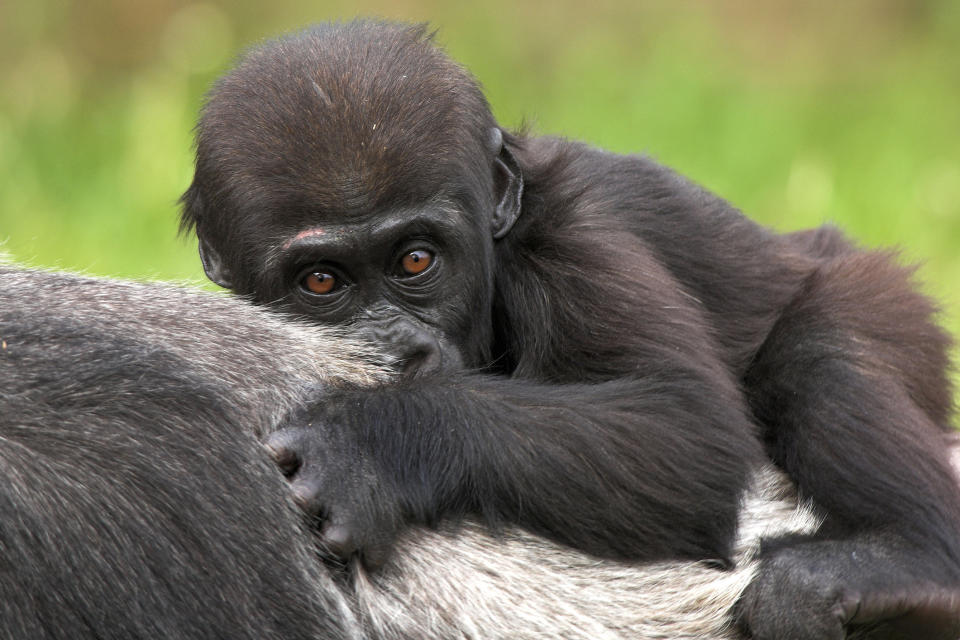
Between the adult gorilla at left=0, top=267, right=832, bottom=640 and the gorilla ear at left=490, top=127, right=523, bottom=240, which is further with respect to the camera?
the gorilla ear at left=490, top=127, right=523, bottom=240

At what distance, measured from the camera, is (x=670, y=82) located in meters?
11.3

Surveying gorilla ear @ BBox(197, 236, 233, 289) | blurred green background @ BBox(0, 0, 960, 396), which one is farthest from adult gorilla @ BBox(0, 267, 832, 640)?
blurred green background @ BBox(0, 0, 960, 396)

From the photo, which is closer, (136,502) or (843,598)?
(136,502)

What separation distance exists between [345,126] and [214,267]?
0.66 metres

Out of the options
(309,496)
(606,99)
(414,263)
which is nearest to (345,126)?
(414,263)

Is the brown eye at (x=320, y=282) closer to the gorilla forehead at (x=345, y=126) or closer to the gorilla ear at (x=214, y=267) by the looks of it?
the gorilla forehead at (x=345, y=126)

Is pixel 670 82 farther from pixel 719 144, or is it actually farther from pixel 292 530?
pixel 292 530

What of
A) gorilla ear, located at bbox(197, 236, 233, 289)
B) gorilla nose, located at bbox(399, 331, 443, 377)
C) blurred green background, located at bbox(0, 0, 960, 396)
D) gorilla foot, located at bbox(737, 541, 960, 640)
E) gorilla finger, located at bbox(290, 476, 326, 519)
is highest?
blurred green background, located at bbox(0, 0, 960, 396)

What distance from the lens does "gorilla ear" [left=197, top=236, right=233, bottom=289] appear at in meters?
4.14

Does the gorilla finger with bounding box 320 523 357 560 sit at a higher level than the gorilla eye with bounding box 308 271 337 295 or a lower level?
lower

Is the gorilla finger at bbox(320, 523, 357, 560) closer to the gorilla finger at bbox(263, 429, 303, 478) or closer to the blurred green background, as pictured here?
the gorilla finger at bbox(263, 429, 303, 478)

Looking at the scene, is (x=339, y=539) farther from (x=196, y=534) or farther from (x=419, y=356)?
(x=419, y=356)

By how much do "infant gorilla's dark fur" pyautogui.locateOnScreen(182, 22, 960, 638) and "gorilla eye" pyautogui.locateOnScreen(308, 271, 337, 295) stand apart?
0.04ft

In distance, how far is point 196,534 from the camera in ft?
10.0
